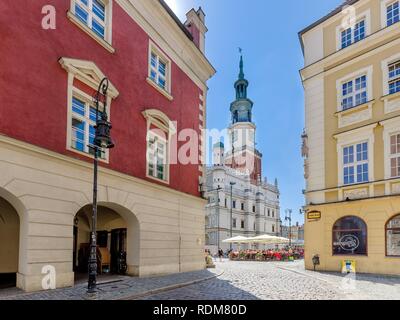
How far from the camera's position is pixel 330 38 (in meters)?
21.6

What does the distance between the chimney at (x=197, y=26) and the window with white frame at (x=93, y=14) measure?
8592 millimetres

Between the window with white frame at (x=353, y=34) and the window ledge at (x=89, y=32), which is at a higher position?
the window with white frame at (x=353, y=34)

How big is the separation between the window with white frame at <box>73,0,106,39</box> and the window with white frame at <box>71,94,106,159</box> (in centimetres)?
285

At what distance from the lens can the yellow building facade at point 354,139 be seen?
1752cm

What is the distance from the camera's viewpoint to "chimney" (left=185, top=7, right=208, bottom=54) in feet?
72.3

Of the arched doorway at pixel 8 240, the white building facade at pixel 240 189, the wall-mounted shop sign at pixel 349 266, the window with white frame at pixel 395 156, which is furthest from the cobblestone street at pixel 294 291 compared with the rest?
the white building facade at pixel 240 189

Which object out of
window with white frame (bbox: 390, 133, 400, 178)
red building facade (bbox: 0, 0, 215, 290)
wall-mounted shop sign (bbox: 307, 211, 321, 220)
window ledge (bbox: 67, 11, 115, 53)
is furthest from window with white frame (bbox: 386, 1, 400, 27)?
window ledge (bbox: 67, 11, 115, 53)

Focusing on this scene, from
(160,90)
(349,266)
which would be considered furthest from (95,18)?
(349,266)

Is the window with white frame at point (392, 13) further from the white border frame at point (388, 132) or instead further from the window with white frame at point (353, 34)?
the white border frame at point (388, 132)

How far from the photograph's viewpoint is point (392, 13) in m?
18.7

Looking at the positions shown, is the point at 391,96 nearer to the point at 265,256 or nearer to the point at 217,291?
the point at 217,291

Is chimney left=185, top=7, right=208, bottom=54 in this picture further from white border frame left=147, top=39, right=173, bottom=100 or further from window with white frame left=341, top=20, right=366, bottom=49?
window with white frame left=341, top=20, right=366, bottom=49
